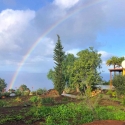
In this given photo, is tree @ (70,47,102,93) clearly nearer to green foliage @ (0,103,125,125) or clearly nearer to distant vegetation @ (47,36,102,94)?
distant vegetation @ (47,36,102,94)

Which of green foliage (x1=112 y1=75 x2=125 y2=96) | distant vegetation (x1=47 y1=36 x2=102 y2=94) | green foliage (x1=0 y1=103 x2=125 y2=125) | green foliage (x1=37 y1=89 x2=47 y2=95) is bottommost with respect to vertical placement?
green foliage (x1=0 y1=103 x2=125 y2=125)

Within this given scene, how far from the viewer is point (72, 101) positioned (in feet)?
46.6

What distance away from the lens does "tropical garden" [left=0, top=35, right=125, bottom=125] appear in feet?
27.7

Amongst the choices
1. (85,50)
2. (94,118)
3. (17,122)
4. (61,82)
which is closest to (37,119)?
(17,122)

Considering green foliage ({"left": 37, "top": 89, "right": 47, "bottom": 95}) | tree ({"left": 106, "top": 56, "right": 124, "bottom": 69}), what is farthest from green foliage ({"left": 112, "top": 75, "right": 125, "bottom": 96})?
tree ({"left": 106, "top": 56, "right": 124, "bottom": 69})

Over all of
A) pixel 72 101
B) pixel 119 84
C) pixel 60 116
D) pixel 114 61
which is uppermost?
pixel 114 61

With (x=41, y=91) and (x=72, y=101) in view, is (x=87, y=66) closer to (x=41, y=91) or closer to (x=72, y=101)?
(x=41, y=91)

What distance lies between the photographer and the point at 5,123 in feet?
24.8

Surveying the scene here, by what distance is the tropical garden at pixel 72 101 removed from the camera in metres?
8.44

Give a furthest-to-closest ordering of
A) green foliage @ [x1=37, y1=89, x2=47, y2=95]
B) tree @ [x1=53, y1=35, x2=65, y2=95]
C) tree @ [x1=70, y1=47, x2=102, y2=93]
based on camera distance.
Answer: tree @ [x1=70, y1=47, x2=102, y2=93] → green foliage @ [x1=37, y1=89, x2=47, y2=95] → tree @ [x1=53, y1=35, x2=65, y2=95]

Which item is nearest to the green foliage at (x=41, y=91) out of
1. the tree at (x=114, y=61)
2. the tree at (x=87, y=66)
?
the tree at (x=87, y=66)

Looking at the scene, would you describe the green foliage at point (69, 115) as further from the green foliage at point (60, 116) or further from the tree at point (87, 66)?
the tree at point (87, 66)

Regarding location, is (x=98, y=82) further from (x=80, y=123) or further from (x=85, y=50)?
(x=80, y=123)

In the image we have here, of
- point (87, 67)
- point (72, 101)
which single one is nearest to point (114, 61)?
point (87, 67)
